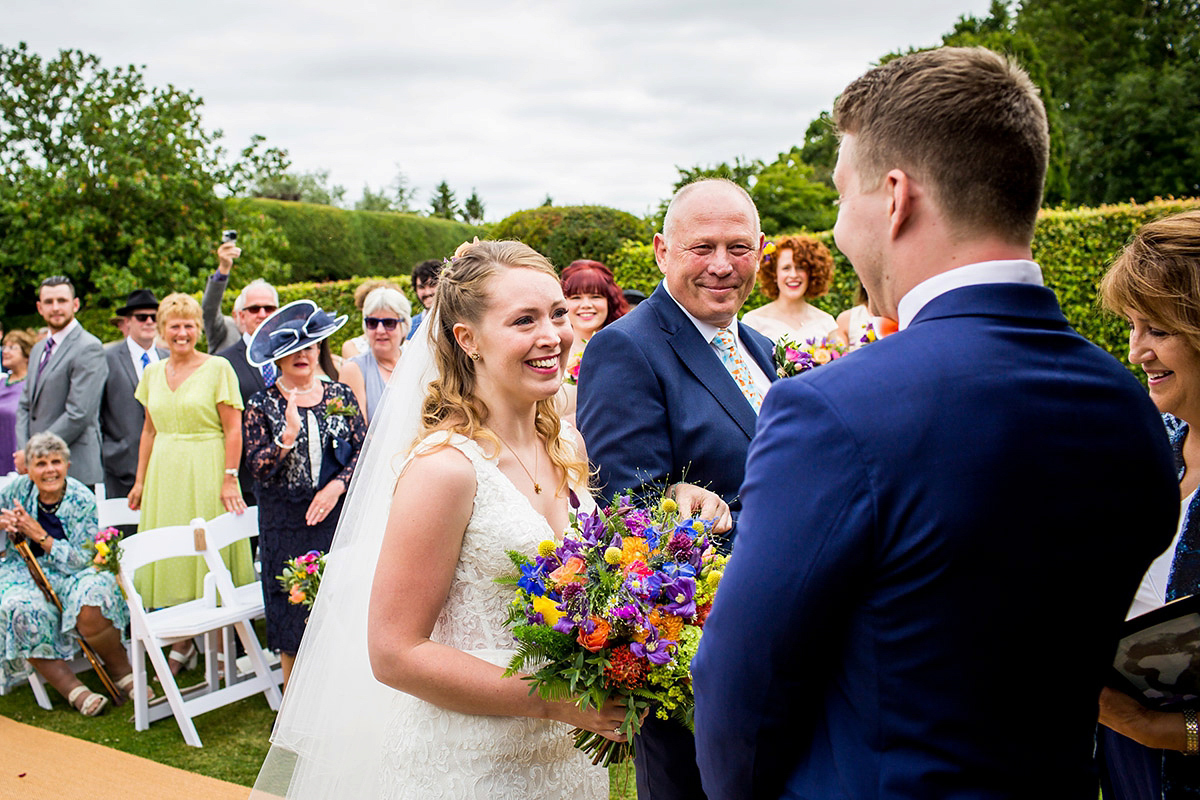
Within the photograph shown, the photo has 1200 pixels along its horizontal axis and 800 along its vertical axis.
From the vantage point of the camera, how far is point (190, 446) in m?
6.45

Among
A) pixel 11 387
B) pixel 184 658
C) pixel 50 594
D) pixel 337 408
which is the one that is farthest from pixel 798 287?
pixel 11 387

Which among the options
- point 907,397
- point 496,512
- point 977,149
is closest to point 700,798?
point 496,512

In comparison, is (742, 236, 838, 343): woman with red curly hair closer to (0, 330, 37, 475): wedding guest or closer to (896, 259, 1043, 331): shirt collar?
(896, 259, 1043, 331): shirt collar

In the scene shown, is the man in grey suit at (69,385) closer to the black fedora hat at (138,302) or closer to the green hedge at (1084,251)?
the black fedora hat at (138,302)

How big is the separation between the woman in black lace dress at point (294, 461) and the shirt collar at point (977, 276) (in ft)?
15.7

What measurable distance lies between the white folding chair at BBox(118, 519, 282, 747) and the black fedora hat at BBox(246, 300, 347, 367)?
1.22m

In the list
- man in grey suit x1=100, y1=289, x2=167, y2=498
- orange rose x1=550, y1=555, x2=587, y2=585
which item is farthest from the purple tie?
orange rose x1=550, y1=555, x2=587, y2=585

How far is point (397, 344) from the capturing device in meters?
6.75

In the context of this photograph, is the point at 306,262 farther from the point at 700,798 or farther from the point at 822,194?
the point at 700,798

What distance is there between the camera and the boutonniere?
5.66 m

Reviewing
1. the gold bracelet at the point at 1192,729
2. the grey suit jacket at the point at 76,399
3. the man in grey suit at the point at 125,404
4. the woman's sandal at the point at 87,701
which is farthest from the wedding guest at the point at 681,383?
the grey suit jacket at the point at 76,399

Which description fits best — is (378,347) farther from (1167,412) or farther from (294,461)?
(1167,412)

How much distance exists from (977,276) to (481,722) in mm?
1792

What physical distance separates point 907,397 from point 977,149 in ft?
1.37
